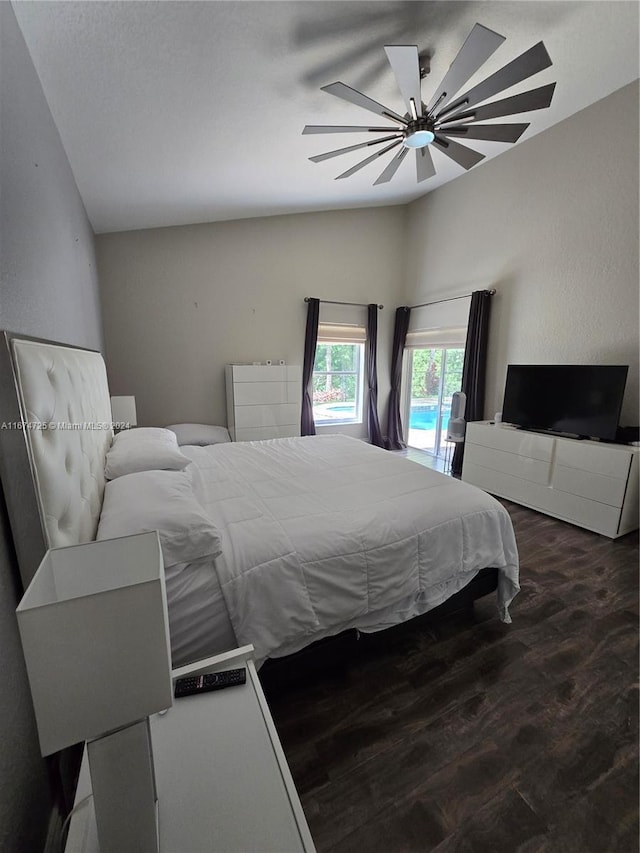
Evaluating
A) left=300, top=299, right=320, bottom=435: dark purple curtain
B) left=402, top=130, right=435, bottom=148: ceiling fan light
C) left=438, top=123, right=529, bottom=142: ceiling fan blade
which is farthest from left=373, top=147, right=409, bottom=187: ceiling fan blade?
left=300, top=299, right=320, bottom=435: dark purple curtain

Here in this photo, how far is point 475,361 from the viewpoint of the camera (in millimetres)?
4031

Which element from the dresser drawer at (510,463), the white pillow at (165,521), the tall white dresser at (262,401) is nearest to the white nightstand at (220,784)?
the white pillow at (165,521)

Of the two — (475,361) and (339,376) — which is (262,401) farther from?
(475,361)

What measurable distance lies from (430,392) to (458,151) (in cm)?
325

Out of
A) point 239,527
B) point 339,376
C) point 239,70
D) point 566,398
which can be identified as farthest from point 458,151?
point 339,376

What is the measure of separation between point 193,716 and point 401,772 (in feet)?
2.65

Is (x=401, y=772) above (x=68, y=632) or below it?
below

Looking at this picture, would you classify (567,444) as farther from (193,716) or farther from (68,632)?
(68,632)

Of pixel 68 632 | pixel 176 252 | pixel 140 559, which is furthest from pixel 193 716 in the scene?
pixel 176 252

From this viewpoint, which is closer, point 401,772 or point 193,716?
Answer: point 193,716

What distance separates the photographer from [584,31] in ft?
6.68

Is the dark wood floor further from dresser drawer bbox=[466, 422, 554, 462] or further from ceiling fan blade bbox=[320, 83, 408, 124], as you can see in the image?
ceiling fan blade bbox=[320, 83, 408, 124]

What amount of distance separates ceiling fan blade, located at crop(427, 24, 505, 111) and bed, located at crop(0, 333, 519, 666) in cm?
191

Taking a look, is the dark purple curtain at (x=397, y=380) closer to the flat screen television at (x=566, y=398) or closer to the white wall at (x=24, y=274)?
the flat screen television at (x=566, y=398)
